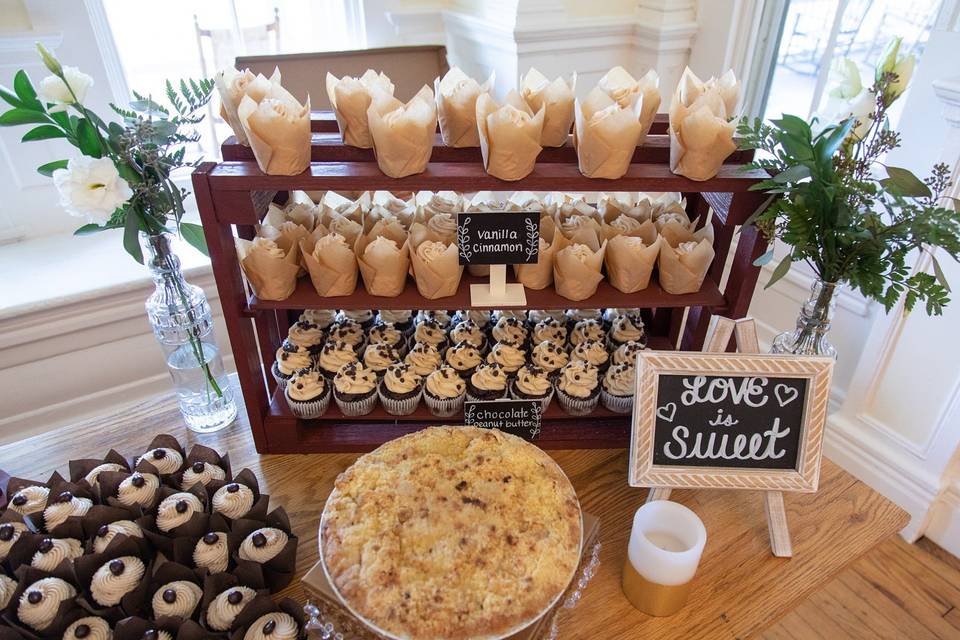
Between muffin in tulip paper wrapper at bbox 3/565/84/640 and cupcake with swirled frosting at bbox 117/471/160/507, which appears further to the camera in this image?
cupcake with swirled frosting at bbox 117/471/160/507

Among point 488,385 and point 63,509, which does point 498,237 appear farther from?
point 63,509

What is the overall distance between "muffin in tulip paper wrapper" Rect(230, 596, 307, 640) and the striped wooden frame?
554mm

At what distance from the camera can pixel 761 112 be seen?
2.46 metres

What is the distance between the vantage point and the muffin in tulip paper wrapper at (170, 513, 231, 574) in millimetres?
979

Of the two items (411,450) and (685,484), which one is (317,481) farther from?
(685,484)

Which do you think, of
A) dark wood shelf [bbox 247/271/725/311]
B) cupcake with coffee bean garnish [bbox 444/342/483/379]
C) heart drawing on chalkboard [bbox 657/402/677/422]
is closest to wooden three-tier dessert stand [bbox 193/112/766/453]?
dark wood shelf [bbox 247/271/725/311]

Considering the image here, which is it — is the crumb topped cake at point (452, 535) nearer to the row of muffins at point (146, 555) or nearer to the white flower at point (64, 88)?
the row of muffins at point (146, 555)

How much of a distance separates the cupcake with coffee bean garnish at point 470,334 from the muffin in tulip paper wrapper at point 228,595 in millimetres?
593

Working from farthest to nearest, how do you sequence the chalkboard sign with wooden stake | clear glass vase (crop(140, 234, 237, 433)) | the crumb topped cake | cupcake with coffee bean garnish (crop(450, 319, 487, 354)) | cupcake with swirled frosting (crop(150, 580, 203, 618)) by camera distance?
cupcake with coffee bean garnish (crop(450, 319, 487, 354)), clear glass vase (crop(140, 234, 237, 433)), the chalkboard sign with wooden stake, cupcake with swirled frosting (crop(150, 580, 203, 618)), the crumb topped cake

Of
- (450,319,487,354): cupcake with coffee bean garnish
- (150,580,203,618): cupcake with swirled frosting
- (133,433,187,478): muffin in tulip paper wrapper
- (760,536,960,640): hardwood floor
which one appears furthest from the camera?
(760,536,960,640): hardwood floor

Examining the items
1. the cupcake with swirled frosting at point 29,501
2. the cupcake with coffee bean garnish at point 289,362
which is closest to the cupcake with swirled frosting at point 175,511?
the cupcake with swirled frosting at point 29,501

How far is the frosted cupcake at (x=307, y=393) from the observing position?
1249 mm

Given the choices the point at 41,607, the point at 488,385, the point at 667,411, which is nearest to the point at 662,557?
the point at 667,411

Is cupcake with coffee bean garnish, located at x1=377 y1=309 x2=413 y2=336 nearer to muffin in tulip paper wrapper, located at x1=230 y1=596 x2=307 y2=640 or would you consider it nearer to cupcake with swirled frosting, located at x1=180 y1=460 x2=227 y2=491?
cupcake with swirled frosting, located at x1=180 y1=460 x2=227 y2=491
